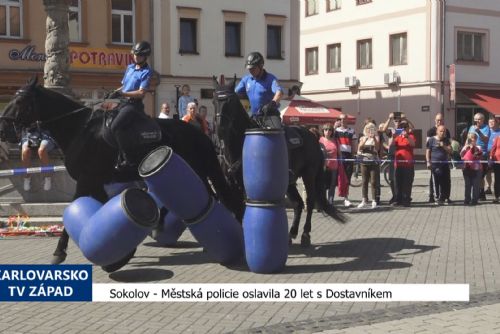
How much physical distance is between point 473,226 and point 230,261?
18.4ft

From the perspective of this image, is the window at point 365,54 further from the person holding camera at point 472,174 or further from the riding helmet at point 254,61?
the riding helmet at point 254,61

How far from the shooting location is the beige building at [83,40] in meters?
27.1

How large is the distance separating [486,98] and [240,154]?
28.7 meters

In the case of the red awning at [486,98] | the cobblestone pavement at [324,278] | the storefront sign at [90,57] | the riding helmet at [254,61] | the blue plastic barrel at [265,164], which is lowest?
the cobblestone pavement at [324,278]

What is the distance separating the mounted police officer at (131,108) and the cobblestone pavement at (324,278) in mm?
1394

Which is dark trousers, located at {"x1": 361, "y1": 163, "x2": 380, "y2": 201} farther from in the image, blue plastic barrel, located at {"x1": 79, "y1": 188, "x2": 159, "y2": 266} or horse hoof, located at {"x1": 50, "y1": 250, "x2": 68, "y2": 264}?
blue plastic barrel, located at {"x1": 79, "y1": 188, "x2": 159, "y2": 266}

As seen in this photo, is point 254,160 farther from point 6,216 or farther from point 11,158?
point 11,158

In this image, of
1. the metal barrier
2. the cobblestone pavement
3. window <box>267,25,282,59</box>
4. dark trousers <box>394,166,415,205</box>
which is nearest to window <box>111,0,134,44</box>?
window <box>267,25,282,59</box>

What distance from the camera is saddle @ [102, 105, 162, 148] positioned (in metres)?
8.34

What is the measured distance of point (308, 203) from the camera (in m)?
10.1

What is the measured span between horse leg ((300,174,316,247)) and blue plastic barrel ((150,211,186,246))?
1677mm

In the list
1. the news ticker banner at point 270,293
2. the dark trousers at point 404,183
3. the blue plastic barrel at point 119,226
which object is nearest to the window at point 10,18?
the dark trousers at point 404,183

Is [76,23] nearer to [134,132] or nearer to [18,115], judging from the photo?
[18,115]

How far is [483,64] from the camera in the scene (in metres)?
35.6
